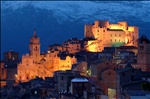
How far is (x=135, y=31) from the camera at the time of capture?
70.9 metres

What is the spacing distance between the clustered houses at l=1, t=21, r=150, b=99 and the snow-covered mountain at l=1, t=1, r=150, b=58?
4315cm

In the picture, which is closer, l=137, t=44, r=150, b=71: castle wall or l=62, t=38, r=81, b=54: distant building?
l=137, t=44, r=150, b=71: castle wall

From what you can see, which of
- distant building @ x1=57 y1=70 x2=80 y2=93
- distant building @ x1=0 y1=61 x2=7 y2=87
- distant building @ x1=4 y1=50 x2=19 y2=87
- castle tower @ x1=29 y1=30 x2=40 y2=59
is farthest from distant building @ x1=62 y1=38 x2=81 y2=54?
distant building @ x1=57 y1=70 x2=80 y2=93

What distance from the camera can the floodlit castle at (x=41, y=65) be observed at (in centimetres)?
6219

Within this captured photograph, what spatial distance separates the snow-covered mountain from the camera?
409 ft

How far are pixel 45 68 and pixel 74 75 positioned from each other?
1780 cm

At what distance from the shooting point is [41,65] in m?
63.5

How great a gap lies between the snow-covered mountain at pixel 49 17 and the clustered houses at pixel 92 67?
43.2 meters

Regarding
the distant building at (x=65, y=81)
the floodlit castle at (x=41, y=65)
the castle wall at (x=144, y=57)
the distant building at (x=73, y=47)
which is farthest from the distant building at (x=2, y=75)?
the castle wall at (x=144, y=57)

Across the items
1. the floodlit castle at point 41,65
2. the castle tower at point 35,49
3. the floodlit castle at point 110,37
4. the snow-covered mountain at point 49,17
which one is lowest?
the floodlit castle at point 41,65

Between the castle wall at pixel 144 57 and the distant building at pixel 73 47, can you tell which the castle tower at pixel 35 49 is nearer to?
the distant building at pixel 73 47

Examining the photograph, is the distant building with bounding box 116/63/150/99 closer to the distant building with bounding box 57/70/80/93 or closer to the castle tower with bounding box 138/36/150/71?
the castle tower with bounding box 138/36/150/71

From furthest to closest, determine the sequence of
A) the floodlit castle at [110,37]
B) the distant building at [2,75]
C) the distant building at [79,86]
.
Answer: the distant building at [2,75] < the floodlit castle at [110,37] < the distant building at [79,86]

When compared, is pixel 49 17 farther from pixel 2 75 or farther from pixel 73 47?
pixel 73 47
